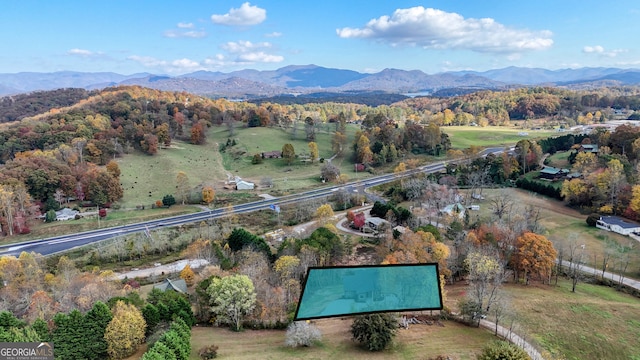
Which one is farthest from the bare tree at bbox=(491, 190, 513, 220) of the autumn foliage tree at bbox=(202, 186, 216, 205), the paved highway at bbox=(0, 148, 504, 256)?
the autumn foliage tree at bbox=(202, 186, 216, 205)

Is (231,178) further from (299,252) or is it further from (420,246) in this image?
(420,246)

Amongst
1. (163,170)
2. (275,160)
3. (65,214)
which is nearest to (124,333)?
(65,214)

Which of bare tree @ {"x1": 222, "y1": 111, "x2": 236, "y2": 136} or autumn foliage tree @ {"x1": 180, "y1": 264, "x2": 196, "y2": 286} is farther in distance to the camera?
bare tree @ {"x1": 222, "y1": 111, "x2": 236, "y2": 136}

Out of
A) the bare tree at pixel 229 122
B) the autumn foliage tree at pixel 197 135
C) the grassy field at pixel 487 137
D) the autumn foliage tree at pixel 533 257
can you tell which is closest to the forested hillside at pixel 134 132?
the autumn foliage tree at pixel 197 135

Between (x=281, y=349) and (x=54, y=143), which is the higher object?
(x=54, y=143)

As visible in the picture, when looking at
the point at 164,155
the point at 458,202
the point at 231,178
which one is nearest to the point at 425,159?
the point at 458,202

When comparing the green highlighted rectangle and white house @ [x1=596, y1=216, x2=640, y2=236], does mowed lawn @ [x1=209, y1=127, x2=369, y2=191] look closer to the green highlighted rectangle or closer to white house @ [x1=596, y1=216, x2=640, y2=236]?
white house @ [x1=596, y1=216, x2=640, y2=236]

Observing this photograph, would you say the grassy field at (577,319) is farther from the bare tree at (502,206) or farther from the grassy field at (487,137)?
the grassy field at (487,137)
